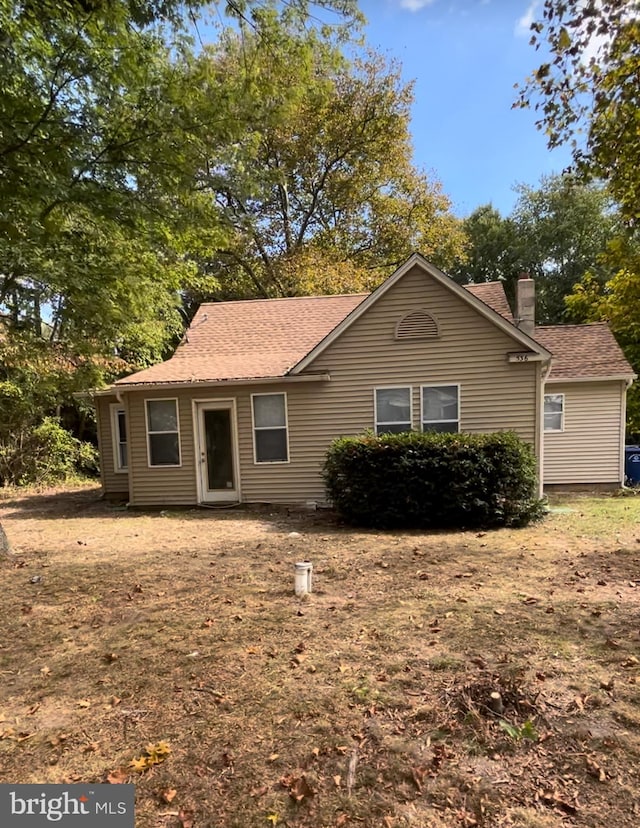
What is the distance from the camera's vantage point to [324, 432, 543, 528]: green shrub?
26.8 feet

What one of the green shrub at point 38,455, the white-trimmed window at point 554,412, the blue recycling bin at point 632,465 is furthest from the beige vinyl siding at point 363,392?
the green shrub at point 38,455

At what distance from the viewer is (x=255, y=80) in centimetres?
580

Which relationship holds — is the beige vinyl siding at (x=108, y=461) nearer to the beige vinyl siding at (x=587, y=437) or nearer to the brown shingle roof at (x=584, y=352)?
the beige vinyl siding at (x=587, y=437)

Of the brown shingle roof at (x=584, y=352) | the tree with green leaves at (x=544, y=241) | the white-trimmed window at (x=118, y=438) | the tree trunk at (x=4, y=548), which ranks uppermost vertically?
the tree with green leaves at (x=544, y=241)

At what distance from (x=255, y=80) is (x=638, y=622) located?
6.71m

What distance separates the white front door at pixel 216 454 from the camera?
1111 cm

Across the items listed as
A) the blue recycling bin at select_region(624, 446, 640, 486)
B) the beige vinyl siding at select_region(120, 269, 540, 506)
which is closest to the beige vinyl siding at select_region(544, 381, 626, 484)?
the blue recycling bin at select_region(624, 446, 640, 486)

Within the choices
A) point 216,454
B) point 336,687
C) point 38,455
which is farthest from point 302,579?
point 38,455

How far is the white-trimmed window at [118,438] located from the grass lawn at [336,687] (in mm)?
7134

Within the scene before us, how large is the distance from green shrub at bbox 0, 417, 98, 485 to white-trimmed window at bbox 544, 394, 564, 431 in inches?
591

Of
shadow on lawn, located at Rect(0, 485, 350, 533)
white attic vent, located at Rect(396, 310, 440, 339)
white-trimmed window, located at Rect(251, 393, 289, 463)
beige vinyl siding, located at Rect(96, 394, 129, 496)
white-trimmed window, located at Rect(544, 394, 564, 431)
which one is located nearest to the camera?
shadow on lawn, located at Rect(0, 485, 350, 533)

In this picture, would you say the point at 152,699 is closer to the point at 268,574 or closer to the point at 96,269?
the point at 268,574

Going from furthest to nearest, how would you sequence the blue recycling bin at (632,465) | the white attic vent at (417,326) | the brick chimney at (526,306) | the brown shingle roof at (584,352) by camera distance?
the blue recycling bin at (632,465), the brown shingle roof at (584,352), the brick chimney at (526,306), the white attic vent at (417,326)

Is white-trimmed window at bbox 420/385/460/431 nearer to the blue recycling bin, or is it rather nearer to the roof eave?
the roof eave
